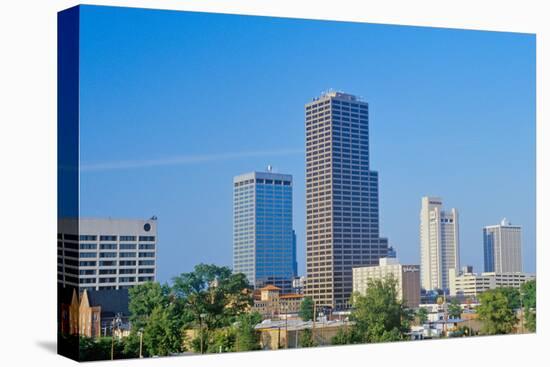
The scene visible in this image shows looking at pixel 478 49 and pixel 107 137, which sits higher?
pixel 478 49

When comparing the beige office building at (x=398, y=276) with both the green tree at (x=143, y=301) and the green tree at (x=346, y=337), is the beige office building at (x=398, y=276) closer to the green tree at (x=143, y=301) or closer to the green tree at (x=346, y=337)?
the green tree at (x=346, y=337)

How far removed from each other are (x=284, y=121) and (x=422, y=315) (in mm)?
2876

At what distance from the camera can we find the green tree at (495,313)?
41.4 feet

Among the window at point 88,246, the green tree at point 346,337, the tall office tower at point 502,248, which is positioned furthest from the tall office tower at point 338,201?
the window at point 88,246

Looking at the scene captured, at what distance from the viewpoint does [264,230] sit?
1198 centimetres

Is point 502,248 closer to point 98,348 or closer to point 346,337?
point 346,337

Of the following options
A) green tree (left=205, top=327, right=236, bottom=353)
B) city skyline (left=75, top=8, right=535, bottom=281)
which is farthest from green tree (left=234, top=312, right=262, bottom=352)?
city skyline (left=75, top=8, right=535, bottom=281)

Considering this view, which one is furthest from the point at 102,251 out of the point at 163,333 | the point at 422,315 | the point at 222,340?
the point at 422,315

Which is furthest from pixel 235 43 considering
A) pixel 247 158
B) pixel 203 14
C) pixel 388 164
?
pixel 388 164

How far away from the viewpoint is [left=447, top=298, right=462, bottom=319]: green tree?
493 inches

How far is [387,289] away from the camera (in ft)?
40.0

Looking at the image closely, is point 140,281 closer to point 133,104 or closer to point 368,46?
point 133,104

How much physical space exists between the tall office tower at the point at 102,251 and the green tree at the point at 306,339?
6.41 ft

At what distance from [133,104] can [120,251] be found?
1519 mm
